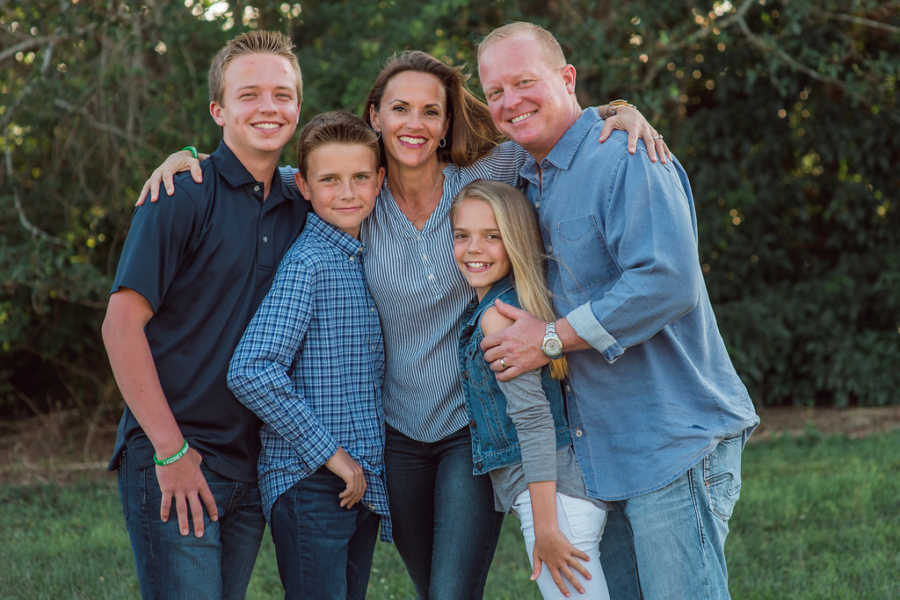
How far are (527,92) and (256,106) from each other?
0.81 m

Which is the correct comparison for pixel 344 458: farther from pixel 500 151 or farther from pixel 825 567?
pixel 825 567

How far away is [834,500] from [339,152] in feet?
12.9

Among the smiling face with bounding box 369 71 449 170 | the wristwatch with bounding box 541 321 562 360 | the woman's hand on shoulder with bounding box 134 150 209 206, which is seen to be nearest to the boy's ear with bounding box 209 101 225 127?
the woman's hand on shoulder with bounding box 134 150 209 206

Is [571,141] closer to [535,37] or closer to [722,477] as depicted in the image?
[535,37]

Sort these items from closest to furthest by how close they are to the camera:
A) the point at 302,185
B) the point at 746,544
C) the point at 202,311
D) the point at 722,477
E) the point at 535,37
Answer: the point at 722,477, the point at 202,311, the point at 535,37, the point at 302,185, the point at 746,544

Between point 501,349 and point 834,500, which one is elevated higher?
point 501,349

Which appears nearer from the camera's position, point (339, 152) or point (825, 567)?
point (339, 152)

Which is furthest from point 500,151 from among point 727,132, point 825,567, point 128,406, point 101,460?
point 727,132

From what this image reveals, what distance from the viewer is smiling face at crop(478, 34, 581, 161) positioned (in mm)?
2723

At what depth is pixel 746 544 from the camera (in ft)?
15.7

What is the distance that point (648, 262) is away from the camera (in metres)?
2.38

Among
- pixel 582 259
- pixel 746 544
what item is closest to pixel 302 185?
pixel 582 259

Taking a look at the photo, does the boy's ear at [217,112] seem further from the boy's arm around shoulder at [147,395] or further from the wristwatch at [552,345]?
the wristwatch at [552,345]

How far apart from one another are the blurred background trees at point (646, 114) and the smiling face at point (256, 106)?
9.04 ft
